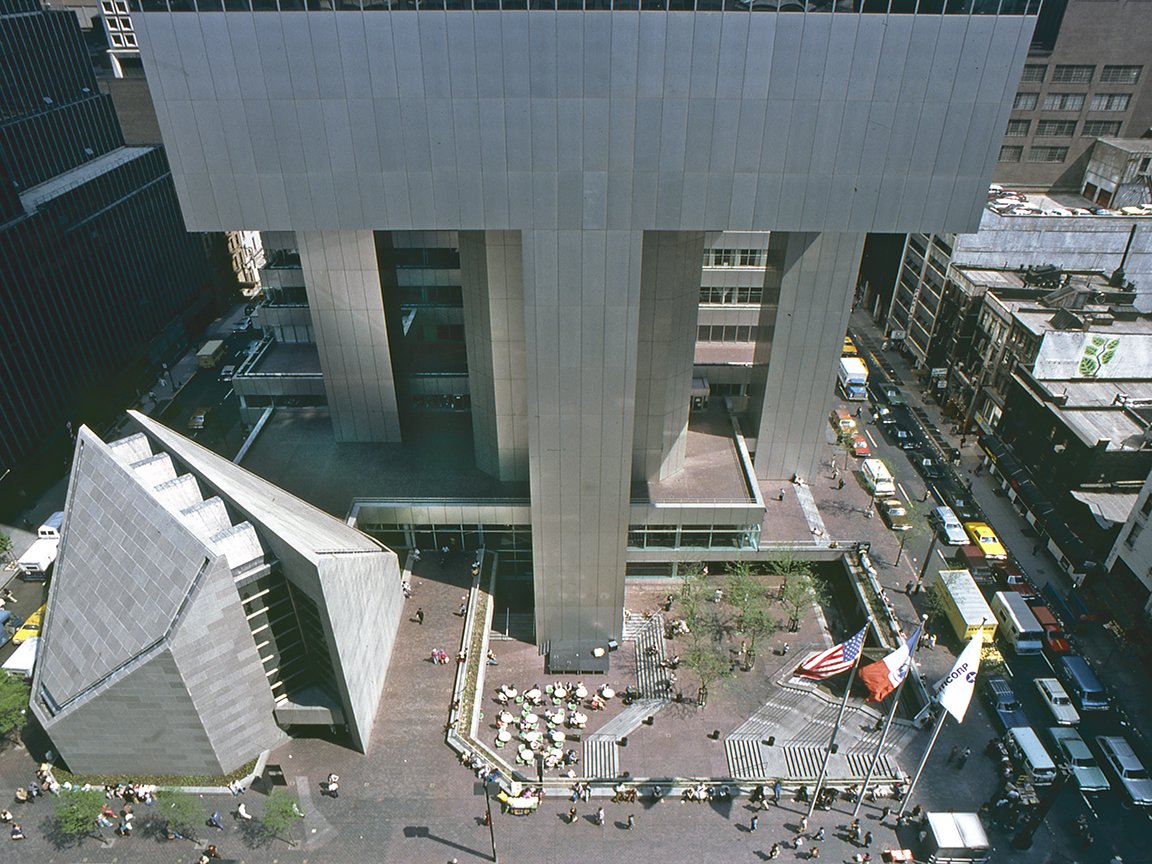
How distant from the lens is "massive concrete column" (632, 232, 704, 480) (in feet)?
168

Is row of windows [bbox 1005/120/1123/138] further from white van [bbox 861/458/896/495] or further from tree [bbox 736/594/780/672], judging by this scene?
tree [bbox 736/594/780/672]

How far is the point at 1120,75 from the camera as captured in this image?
9344 centimetres

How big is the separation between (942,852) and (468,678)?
2899 cm

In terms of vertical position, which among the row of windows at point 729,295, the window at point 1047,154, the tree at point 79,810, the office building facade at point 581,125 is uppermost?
the office building facade at point 581,125

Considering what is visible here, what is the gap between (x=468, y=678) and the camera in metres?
50.6

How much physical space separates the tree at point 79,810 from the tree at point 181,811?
3.20m

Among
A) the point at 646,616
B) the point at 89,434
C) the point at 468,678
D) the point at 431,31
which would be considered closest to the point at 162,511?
the point at 89,434

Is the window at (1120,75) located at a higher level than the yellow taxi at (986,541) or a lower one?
higher

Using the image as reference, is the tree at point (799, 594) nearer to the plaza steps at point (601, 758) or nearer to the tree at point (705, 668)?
the tree at point (705, 668)

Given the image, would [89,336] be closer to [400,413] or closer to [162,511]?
[400,413]

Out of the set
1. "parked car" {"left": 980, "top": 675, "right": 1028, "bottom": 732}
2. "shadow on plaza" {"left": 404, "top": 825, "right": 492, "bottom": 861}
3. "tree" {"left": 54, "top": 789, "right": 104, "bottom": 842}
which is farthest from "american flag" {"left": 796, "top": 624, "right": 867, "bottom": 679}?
"tree" {"left": 54, "top": 789, "right": 104, "bottom": 842}

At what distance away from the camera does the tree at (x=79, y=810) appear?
41.2 metres

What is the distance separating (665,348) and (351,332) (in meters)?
25.0

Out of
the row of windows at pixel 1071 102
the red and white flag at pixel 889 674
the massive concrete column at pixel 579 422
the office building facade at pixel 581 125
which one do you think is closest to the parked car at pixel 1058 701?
the red and white flag at pixel 889 674
